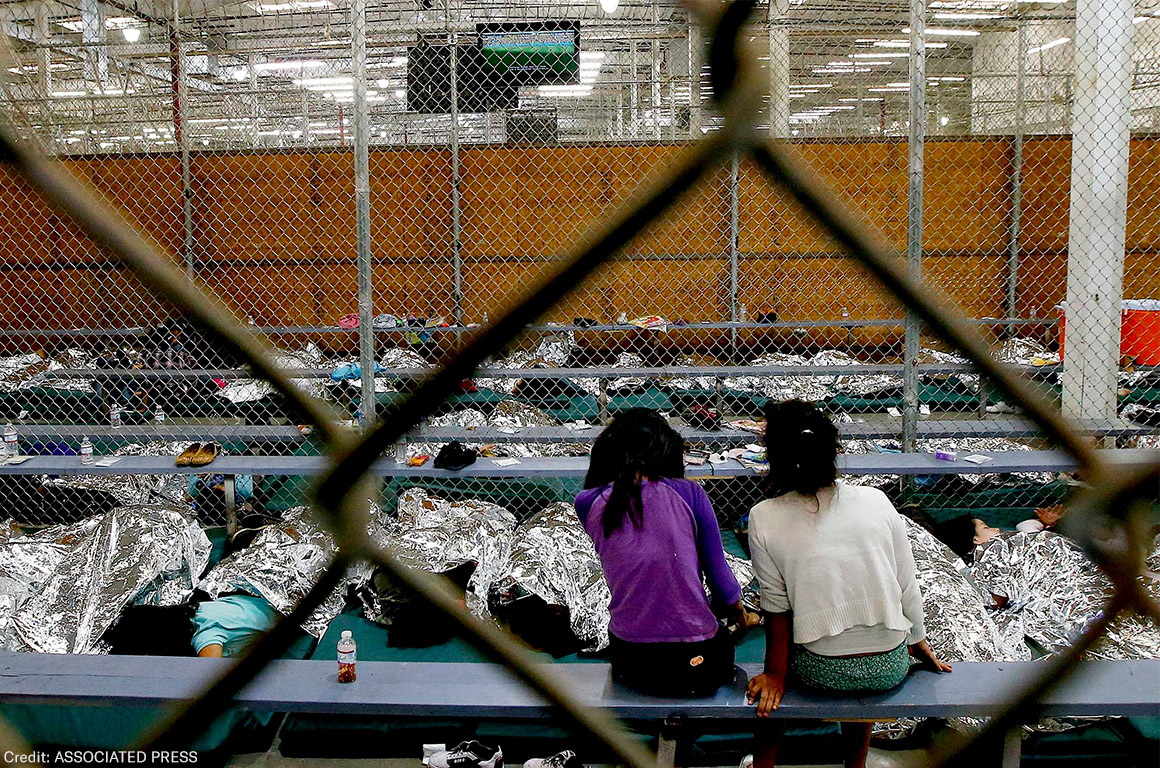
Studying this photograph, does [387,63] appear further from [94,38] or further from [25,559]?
[25,559]

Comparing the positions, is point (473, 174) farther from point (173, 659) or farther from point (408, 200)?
point (173, 659)

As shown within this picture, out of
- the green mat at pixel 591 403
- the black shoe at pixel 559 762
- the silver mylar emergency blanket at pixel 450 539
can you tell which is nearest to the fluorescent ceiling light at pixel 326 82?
the green mat at pixel 591 403

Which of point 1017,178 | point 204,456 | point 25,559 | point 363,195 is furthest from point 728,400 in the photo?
point 25,559

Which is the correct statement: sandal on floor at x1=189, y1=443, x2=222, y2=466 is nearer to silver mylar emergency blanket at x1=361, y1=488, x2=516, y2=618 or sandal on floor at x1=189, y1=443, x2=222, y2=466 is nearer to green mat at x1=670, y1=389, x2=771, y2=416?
silver mylar emergency blanket at x1=361, y1=488, x2=516, y2=618

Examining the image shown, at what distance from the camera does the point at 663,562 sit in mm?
2281

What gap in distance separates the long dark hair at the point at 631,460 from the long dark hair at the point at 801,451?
31cm

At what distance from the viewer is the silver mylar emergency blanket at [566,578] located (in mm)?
3236

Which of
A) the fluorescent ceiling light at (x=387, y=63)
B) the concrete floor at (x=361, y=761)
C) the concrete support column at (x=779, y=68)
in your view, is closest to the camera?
the concrete floor at (x=361, y=761)

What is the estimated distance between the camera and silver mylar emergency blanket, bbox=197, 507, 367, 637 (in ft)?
11.0

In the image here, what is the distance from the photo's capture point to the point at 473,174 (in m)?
8.94

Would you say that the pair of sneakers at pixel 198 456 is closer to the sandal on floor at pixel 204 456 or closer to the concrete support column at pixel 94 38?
the sandal on floor at pixel 204 456

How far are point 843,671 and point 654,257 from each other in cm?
708

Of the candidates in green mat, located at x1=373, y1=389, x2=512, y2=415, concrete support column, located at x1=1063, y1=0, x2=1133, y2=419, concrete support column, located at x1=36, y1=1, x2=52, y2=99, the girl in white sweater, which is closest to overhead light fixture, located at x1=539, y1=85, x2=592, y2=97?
green mat, located at x1=373, y1=389, x2=512, y2=415

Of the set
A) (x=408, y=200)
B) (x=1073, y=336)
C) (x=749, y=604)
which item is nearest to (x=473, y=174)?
(x=408, y=200)
